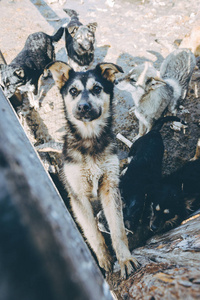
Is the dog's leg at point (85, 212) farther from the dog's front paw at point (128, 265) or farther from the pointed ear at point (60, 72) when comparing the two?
the pointed ear at point (60, 72)

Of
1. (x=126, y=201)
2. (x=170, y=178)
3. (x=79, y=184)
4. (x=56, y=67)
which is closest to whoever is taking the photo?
(x=79, y=184)

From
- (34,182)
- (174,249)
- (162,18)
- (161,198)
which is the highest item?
(162,18)

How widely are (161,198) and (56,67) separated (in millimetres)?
2639

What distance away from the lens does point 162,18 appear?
302 inches

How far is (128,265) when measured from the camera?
73.1 inches

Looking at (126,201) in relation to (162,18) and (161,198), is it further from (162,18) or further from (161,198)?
(162,18)

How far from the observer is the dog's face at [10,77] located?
3.98 m

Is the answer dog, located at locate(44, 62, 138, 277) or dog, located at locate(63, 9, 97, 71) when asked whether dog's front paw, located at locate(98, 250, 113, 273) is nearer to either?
dog, located at locate(44, 62, 138, 277)

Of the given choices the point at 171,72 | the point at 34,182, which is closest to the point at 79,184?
the point at 34,182

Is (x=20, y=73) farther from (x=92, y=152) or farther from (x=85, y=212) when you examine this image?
(x=85, y=212)

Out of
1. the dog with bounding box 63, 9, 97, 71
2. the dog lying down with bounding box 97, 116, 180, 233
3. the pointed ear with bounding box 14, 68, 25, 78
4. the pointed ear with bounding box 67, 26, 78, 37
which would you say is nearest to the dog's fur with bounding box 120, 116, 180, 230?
the dog lying down with bounding box 97, 116, 180, 233

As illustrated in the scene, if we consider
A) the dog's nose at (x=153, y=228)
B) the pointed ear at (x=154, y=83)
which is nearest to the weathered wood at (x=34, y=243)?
the dog's nose at (x=153, y=228)

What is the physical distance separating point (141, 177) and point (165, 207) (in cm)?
60

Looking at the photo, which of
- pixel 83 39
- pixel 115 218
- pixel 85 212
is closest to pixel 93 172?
pixel 85 212
